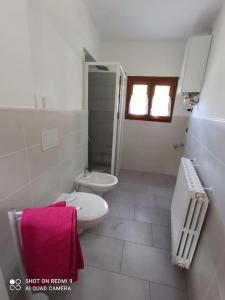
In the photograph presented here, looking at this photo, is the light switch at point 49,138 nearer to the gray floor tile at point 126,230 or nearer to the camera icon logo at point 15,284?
the camera icon logo at point 15,284

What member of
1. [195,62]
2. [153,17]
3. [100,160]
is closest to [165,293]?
[100,160]

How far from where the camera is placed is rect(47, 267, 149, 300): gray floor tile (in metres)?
1.12

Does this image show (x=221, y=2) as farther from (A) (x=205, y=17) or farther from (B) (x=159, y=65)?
(B) (x=159, y=65)

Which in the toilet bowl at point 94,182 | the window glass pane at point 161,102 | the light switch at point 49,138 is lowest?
the toilet bowl at point 94,182

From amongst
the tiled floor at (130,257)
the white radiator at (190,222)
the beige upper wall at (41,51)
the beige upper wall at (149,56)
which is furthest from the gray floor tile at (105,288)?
the beige upper wall at (149,56)

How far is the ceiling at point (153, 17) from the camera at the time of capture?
66.8 inches

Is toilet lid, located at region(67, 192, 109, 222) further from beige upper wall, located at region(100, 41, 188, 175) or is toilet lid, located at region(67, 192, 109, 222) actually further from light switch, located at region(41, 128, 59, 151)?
beige upper wall, located at region(100, 41, 188, 175)

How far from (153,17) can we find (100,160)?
2.10 meters

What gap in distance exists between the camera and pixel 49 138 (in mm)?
1204

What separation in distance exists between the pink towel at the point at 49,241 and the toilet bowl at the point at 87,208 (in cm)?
42

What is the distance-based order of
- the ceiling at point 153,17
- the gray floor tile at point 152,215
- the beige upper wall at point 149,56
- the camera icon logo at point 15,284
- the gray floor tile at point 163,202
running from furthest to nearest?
the beige upper wall at point 149,56
the gray floor tile at point 163,202
the gray floor tile at point 152,215
the ceiling at point 153,17
the camera icon logo at point 15,284

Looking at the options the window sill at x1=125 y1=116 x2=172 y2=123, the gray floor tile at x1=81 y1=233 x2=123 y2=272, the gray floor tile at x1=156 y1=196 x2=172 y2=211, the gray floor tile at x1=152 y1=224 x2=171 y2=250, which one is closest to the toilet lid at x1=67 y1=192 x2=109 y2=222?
the gray floor tile at x1=81 y1=233 x2=123 y2=272

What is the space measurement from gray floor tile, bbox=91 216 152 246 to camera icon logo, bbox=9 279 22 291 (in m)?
0.77

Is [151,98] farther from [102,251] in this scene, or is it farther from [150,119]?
[102,251]
